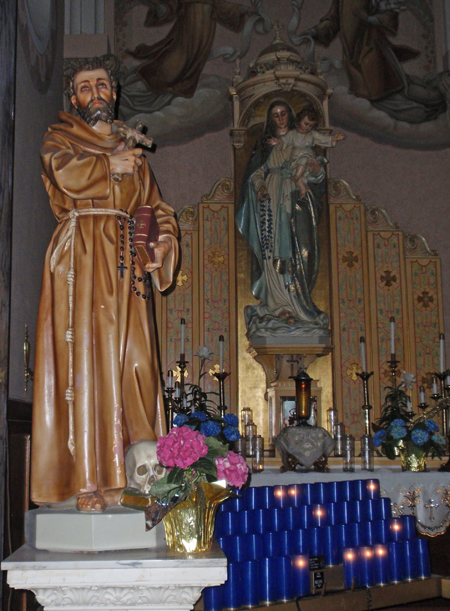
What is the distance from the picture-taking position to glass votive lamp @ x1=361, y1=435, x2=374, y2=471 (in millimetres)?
→ 5648

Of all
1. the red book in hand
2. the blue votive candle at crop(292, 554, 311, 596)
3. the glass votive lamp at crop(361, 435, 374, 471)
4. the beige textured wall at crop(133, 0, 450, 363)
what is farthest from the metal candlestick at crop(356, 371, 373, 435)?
the red book in hand

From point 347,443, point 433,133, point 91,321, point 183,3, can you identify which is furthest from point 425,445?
point 183,3

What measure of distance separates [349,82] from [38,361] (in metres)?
6.14

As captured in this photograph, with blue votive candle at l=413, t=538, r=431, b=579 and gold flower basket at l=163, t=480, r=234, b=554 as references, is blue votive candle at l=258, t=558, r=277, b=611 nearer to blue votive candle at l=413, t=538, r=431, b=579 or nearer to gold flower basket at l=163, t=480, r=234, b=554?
gold flower basket at l=163, t=480, r=234, b=554

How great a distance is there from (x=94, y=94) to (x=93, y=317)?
3.47 ft

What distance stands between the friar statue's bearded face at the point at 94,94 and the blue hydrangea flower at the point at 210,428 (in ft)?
7.74

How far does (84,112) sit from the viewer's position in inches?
127

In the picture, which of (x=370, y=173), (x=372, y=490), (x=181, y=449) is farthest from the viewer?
(x=370, y=173)

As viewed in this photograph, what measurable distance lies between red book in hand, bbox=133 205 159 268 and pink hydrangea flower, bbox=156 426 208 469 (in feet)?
2.56

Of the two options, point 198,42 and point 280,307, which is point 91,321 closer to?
point 280,307

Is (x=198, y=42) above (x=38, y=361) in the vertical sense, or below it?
above

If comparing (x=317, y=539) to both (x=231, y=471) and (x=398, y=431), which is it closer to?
(x=231, y=471)

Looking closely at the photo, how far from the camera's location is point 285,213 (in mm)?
7020

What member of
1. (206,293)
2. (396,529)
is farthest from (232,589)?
(206,293)
